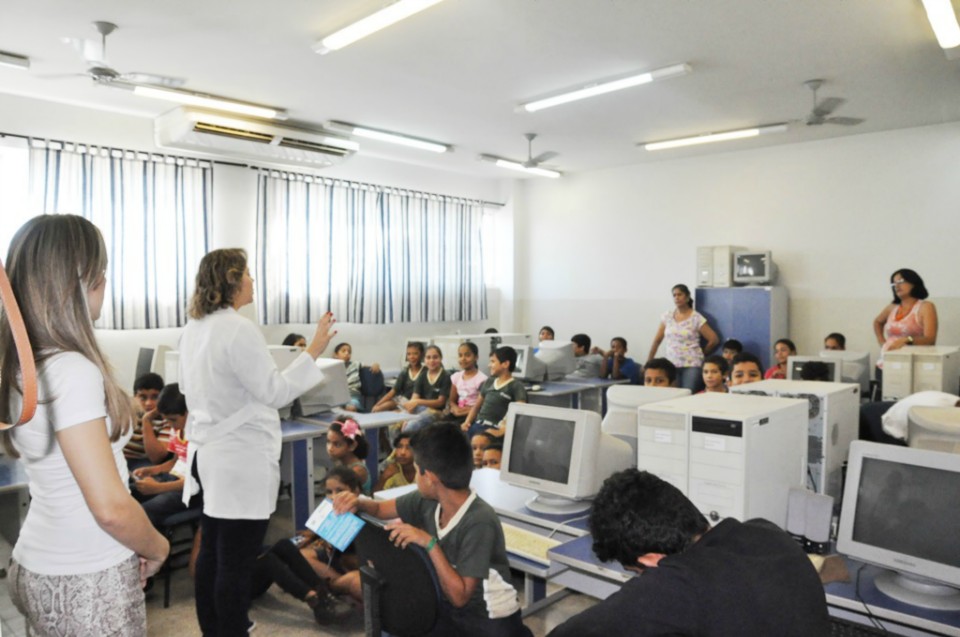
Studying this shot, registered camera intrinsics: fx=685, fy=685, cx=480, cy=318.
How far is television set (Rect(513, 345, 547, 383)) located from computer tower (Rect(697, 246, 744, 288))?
76.3 inches

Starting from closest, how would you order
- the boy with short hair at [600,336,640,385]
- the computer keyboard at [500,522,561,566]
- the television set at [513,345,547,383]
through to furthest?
the computer keyboard at [500,522,561,566] < the television set at [513,345,547,383] < the boy with short hair at [600,336,640,385]

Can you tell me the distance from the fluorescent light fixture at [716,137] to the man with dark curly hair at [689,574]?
5.31m

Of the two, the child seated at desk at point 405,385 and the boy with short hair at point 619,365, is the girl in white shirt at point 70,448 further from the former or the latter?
the boy with short hair at point 619,365

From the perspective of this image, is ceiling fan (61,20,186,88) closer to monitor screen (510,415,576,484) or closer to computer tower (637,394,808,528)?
monitor screen (510,415,576,484)

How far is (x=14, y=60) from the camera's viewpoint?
425cm

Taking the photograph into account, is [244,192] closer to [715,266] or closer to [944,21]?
[715,266]

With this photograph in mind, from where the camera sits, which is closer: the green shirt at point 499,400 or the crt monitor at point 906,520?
the crt monitor at point 906,520

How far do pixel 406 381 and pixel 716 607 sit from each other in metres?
4.98

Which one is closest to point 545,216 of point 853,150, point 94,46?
point 853,150

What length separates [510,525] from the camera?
2404 mm

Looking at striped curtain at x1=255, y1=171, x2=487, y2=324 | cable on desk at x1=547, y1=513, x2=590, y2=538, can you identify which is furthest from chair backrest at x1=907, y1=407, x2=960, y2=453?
striped curtain at x1=255, y1=171, x2=487, y2=324

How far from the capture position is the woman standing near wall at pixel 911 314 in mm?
4840

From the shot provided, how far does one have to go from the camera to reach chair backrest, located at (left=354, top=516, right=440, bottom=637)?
170 cm

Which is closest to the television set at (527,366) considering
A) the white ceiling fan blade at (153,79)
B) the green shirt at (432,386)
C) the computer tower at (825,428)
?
the green shirt at (432,386)
